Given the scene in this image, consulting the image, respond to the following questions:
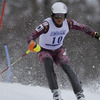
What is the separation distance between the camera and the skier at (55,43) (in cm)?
399

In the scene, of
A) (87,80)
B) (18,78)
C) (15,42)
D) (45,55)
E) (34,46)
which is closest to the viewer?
(34,46)

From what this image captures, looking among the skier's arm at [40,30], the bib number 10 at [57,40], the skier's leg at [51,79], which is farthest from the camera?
the bib number 10 at [57,40]

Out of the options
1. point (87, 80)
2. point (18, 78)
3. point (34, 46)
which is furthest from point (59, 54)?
point (87, 80)

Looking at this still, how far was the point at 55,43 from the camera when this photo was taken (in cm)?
449

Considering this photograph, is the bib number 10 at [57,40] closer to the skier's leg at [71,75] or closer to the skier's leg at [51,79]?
the skier's leg at [71,75]

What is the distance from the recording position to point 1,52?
21766mm

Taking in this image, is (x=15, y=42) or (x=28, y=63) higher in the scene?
(x=15, y=42)

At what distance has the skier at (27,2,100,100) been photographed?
3.99 m

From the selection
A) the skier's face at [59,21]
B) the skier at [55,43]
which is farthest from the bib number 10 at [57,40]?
the skier's face at [59,21]

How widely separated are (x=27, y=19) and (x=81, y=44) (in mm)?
5181

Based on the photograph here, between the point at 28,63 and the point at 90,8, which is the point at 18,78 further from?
the point at 90,8

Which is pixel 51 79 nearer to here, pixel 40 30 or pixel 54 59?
pixel 54 59

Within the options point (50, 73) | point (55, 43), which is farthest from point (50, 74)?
point (55, 43)

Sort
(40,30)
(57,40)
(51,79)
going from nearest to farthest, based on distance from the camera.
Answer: (51,79), (40,30), (57,40)
